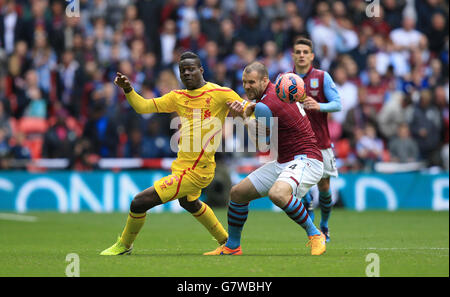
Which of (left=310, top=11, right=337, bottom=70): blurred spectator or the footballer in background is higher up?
(left=310, top=11, right=337, bottom=70): blurred spectator

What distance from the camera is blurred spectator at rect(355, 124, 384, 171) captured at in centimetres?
1905

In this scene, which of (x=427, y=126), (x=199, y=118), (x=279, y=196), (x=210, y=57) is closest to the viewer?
(x=279, y=196)

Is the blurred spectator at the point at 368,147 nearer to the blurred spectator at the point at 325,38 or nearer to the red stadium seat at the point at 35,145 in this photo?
the blurred spectator at the point at 325,38

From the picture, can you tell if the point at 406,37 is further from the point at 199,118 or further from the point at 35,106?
the point at 199,118

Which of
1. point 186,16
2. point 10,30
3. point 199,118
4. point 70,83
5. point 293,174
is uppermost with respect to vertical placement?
point 186,16

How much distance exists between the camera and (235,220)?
9898mm

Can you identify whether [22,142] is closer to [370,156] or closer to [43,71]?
[43,71]

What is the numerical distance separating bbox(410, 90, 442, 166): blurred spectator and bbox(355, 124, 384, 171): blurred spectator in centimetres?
92

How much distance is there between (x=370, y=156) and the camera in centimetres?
1903

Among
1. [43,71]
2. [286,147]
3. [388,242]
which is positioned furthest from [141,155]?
[286,147]

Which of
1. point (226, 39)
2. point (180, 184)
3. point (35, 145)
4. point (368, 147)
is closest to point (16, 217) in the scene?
point (35, 145)

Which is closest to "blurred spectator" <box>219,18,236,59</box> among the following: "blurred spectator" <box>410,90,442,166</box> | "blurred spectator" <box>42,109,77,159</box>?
"blurred spectator" <box>42,109,77,159</box>

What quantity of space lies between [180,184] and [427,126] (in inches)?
428

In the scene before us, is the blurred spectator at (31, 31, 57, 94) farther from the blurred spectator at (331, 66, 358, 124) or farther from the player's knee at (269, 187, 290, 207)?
the player's knee at (269, 187, 290, 207)
